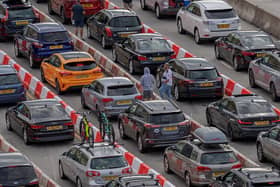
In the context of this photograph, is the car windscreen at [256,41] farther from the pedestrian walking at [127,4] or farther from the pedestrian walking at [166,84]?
the pedestrian walking at [127,4]

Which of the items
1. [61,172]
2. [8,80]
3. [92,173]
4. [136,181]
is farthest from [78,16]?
[136,181]

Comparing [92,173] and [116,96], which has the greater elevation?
[92,173]

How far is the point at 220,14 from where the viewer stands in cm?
4722

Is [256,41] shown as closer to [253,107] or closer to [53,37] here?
[253,107]

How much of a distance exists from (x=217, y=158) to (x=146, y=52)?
40.3 ft

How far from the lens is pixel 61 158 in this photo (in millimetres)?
32594

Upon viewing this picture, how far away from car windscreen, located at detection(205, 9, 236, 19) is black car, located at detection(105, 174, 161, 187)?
777 inches

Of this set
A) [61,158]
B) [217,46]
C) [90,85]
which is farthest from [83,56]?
[61,158]

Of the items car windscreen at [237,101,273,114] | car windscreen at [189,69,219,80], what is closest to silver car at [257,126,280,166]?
car windscreen at [237,101,273,114]

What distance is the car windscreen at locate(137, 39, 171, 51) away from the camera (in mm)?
42719

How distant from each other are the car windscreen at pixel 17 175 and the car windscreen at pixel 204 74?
1106 centimetres

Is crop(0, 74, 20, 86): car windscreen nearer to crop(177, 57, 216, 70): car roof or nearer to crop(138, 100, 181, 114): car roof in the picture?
crop(177, 57, 216, 70): car roof

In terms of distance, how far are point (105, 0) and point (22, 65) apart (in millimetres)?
9607

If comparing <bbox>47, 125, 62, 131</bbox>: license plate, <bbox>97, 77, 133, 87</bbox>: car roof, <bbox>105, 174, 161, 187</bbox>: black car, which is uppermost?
<bbox>105, 174, 161, 187</bbox>: black car
